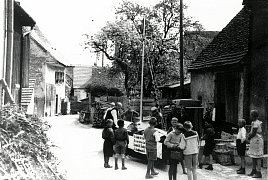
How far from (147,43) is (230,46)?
46.2ft

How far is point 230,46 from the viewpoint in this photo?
18.5 metres

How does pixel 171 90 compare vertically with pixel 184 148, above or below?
above

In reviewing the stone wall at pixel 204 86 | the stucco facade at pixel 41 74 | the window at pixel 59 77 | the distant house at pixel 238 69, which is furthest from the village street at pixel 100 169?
the window at pixel 59 77

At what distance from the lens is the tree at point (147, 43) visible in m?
31.8

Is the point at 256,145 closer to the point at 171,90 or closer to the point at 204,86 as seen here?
the point at 204,86

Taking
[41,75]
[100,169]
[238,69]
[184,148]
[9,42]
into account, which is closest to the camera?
[184,148]

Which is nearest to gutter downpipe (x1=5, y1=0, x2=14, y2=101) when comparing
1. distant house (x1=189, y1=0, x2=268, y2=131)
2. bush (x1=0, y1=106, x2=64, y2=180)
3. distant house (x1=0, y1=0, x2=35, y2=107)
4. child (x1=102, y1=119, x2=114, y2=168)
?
distant house (x1=0, y1=0, x2=35, y2=107)

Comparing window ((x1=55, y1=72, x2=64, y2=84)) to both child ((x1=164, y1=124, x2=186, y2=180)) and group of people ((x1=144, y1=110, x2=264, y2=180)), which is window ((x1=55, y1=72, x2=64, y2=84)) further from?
child ((x1=164, y1=124, x2=186, y2=180))

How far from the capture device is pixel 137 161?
12.3 meters

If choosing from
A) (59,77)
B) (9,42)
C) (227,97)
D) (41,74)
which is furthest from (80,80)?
(9,42)

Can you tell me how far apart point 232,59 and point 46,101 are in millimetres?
26903

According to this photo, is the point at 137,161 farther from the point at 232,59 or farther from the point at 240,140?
the point at 232,59

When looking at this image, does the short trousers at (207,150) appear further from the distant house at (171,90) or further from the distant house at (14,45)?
the distant house at (171,90)

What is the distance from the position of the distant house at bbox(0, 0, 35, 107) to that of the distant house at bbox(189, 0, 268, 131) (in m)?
8.92
